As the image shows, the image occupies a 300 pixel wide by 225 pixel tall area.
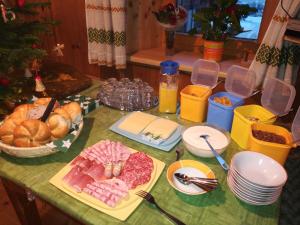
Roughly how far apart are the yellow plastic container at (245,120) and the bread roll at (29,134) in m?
0.74

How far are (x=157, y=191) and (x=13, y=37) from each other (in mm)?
982

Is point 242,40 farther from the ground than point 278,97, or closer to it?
farther from the ground

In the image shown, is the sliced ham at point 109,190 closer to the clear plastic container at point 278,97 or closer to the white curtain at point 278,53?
the clear plastic container at point 278,97

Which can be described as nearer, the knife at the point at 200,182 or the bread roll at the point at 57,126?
the knife at the point at 200,182

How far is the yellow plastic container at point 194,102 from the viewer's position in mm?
1054

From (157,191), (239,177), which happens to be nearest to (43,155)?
(157,191)

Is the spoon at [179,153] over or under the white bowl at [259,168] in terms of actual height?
under

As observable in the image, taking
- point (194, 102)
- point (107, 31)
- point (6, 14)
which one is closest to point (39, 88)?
point (6, 14)

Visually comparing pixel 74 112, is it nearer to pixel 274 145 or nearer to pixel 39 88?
pixel 39 88

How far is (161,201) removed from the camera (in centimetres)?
72

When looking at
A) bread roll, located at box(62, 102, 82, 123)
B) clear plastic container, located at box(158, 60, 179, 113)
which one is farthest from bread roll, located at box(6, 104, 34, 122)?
clear plastic container, located at box(158, 60, 179, 113)

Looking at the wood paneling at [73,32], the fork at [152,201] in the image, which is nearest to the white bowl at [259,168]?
the fork at [152,201]

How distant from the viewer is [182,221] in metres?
0.66

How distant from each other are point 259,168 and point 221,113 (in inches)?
12.0
